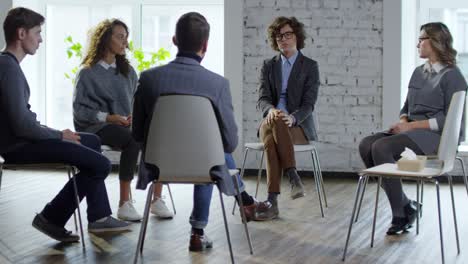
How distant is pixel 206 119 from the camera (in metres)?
3.63

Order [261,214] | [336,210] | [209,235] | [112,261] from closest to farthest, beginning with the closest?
[112,261]
[209,235]
[261,214]
[336,210]

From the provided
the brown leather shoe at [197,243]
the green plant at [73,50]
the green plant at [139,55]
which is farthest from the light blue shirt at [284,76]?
the green plant at [73,50]

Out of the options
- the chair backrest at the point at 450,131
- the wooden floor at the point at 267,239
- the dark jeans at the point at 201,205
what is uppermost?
the chair backrest at the point at 450,131

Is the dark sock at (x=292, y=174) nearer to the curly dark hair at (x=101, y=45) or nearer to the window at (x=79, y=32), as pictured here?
the curly dark hair at (x=101, y=45)

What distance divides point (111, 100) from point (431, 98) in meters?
1.91

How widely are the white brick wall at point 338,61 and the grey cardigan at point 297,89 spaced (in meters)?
1.74

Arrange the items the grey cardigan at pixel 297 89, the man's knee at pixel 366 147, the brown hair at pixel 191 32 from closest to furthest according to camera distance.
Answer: the brown hair at pixel 191 32
the man's knee at pixel 366 147
the grey cardigan at pixel 297 89

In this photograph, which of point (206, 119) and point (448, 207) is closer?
point (206, 119)

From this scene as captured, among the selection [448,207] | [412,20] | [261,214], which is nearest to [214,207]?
[261,214]

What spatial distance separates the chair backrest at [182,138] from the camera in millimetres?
3600

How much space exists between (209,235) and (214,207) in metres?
0.94

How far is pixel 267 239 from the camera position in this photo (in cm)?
457

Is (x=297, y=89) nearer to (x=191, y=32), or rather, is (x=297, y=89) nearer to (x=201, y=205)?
(x=201, y=205)

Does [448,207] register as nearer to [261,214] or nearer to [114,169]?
[261,214]
